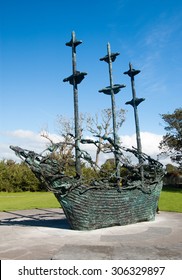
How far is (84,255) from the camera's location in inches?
200

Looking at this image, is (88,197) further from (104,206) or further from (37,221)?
(37,221)

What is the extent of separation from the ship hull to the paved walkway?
26cm

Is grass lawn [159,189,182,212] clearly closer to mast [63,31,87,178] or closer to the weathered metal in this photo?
the weathered metal

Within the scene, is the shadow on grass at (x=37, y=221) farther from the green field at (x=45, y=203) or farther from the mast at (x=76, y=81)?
the green field at (x=45, y=203)

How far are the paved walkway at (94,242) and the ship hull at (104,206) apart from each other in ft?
0.85

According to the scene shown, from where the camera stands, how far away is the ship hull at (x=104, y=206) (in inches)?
310

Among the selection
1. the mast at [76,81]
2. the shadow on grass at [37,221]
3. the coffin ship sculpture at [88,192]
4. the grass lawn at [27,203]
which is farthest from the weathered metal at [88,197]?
the grass lawn at [27,203]

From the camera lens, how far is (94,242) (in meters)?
6.56

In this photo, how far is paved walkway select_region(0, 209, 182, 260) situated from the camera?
5.20 meters

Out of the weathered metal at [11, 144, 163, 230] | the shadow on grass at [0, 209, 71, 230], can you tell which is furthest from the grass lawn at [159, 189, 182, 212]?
the shadow on grass at [0, 209, 71, 230]

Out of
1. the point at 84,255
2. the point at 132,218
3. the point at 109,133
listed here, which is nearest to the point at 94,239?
the point at 84,255

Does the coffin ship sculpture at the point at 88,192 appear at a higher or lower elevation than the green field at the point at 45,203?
higher

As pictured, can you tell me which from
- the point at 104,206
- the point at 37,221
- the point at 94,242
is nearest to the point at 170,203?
the point at 37,221
